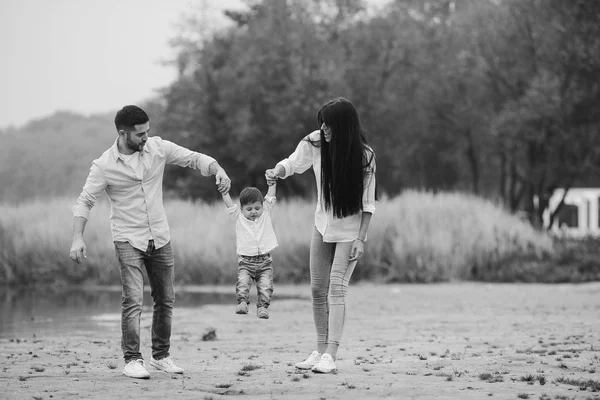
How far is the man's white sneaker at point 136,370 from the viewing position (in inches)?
298

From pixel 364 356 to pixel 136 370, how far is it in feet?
7.94

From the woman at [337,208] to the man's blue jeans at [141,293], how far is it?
110cm

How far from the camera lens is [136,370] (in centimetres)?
758

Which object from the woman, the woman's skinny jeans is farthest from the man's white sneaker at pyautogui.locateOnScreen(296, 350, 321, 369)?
the woman's skinny jeans

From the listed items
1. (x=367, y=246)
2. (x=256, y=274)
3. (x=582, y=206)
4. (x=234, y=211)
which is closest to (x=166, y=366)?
(x=256, y=274)

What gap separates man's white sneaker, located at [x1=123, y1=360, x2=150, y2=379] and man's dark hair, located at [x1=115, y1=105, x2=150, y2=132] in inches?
67.5

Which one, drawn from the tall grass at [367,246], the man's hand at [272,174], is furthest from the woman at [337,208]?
the tall grass at [367,246]

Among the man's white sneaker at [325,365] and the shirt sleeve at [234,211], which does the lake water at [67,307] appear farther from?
the man's white sneaker at [325,365]

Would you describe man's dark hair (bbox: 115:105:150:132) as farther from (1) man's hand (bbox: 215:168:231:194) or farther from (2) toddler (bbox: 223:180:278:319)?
(2) toddler (bbox: 223:180:278:319)

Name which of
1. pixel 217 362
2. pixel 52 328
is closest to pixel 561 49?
pixel 52 328

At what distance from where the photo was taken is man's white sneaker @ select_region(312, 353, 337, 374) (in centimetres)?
765

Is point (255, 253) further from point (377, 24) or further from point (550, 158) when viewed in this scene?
point (377, 24)

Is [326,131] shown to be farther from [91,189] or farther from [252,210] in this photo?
[91,189]

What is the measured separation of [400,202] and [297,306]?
7.72m
